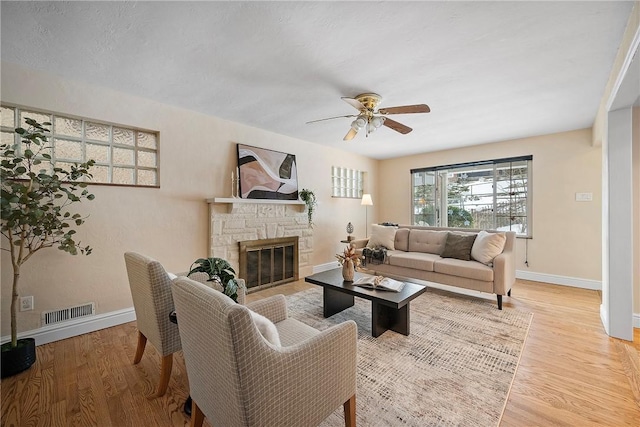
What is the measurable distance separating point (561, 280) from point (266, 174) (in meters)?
4.88

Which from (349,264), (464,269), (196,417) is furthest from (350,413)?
(464,269)

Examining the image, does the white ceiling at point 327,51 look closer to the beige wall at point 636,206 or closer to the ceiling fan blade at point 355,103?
the ceiling fan blade at point 355,103

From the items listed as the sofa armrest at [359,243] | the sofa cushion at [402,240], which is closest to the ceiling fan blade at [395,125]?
the sofa cushion at [402,240]

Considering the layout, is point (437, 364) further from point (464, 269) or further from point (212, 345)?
point (212, 345)

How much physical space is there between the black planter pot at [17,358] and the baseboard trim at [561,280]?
6093 mm

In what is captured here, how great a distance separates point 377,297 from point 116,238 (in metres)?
2.71

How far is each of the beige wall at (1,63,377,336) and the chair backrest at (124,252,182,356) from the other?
130 centimetres

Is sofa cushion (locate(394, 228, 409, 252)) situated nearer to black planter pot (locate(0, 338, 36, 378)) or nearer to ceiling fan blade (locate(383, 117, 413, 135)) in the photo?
ceiling fan blade (locate(383, 117, 413, 135))

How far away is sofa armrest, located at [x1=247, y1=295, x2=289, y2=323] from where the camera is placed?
1736 millimetres

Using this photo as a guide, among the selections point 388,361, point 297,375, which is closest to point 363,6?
point 297,375

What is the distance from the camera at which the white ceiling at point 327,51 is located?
5.35 feet

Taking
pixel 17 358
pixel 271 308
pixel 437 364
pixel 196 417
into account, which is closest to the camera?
pixel 196 417

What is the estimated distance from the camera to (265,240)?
4031mm

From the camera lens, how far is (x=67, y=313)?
2.46m
